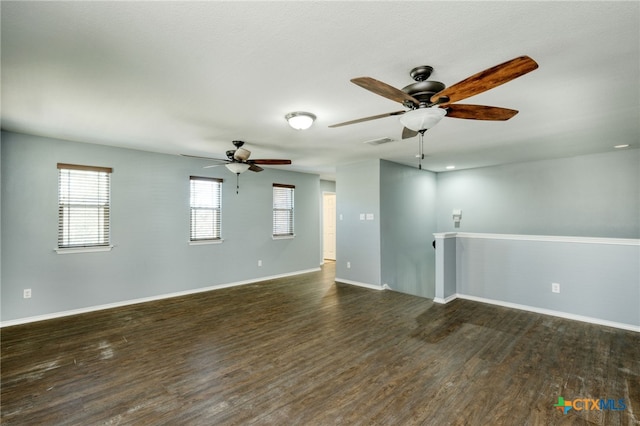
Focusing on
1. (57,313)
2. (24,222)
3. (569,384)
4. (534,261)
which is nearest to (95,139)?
(24,222)

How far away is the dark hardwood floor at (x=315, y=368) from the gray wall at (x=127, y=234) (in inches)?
19.2

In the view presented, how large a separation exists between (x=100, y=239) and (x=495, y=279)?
245 inches

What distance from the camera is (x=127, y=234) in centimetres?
477

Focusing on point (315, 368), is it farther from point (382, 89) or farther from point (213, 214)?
point (213, 214)

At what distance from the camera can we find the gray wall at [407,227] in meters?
5.82

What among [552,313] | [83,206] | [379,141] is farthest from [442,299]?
[83,206]

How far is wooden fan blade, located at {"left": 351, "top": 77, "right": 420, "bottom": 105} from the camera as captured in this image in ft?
5.66

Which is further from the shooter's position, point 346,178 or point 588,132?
point 346,178

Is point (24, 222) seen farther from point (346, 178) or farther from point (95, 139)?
point (346, 178)

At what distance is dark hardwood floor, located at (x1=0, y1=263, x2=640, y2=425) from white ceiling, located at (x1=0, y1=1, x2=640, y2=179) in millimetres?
2518

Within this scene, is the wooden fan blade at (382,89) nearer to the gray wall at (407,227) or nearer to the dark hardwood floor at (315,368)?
the dark hardwood floor at (315,368)

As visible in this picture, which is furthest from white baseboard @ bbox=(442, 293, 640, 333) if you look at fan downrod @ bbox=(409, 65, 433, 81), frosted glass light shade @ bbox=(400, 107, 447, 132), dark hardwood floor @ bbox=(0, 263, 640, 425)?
fan downrod @ bbox=(409, 65, 433, 81)

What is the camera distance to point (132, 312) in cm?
436

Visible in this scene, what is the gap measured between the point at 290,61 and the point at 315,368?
2627 mm
